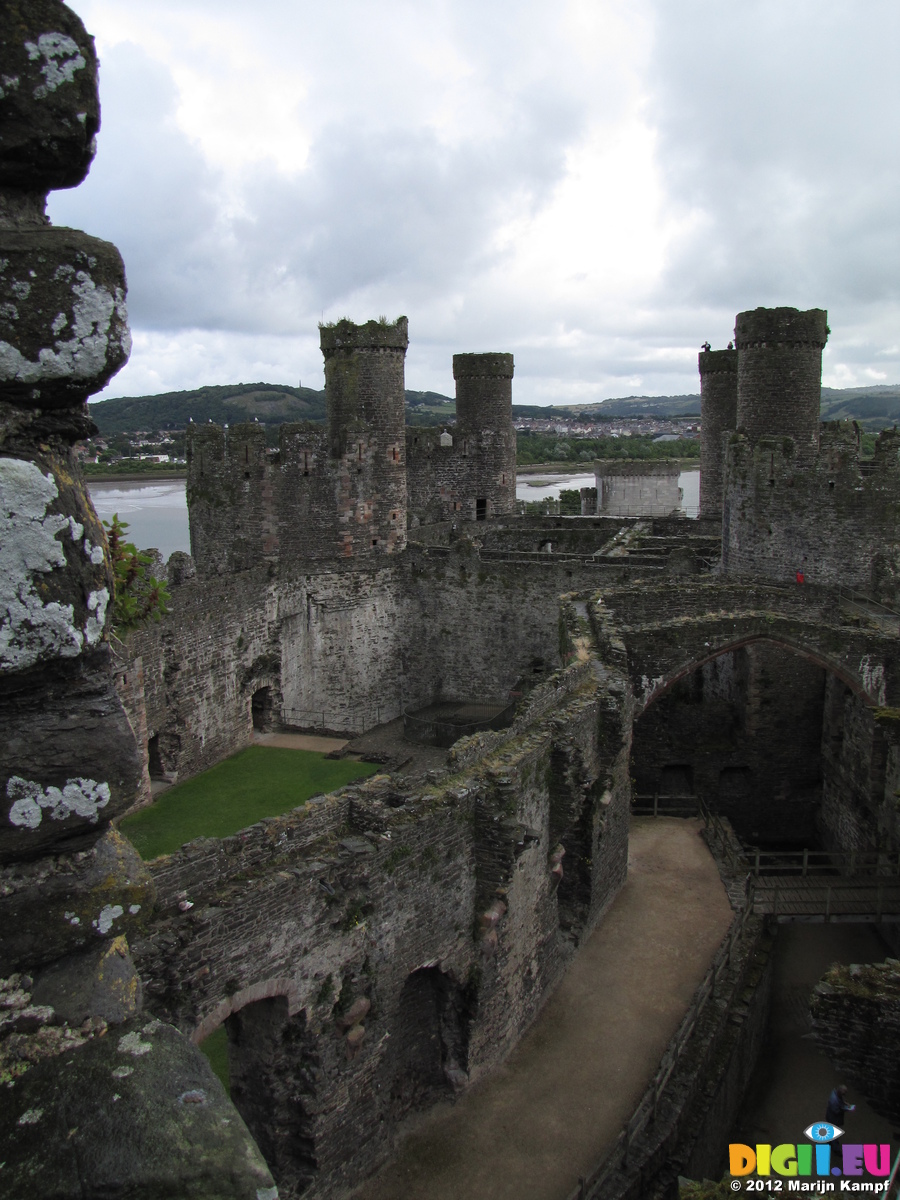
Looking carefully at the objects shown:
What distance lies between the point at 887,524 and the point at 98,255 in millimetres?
16867

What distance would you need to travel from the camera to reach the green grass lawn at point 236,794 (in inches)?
560

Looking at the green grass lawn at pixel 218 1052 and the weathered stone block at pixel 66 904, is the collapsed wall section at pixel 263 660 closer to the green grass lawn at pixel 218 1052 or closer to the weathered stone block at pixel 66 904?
the green grass lawn at pixel 218 1052

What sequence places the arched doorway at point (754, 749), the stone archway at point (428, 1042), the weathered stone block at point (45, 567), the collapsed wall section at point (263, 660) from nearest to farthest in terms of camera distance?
the weathered stone block at point (45, 567) → the stone archway at point (428, 1042) → the collapsed wall section at point (263, 660) → the arched doorway at point (754, 749)

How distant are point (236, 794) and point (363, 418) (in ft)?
29.1

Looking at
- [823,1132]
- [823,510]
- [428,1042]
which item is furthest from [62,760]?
[823,510]

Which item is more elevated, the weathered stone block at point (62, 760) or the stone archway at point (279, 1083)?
the weathered stone block at point (62, 760)

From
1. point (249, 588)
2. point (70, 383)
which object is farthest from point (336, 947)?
point (249, 588)

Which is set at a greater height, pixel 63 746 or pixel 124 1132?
pixel 63 746

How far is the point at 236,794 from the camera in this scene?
16078mm

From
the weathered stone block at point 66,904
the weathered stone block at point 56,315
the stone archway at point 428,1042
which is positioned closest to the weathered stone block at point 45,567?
the weathered stone block at point 56,315

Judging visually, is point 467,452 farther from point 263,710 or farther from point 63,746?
point 63,746

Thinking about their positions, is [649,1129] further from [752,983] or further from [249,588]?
[249,588]

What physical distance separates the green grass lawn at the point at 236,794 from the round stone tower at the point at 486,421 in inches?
534

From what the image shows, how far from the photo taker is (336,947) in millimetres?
7254
